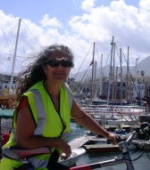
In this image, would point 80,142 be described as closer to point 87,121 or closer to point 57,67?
point 87,121

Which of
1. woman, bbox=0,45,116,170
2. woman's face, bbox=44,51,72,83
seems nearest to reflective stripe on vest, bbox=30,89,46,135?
woman, bbox=0,45,116,170

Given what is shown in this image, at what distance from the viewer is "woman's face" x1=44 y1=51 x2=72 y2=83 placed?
3.11 metres

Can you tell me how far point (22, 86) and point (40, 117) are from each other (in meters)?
0.42

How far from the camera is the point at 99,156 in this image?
74.1ft

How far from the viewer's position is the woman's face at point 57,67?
3.11 metres

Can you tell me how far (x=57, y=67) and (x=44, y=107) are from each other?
33 cm

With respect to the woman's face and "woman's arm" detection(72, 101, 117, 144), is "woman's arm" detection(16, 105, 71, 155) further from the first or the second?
"woman's arm" detection(72, 101, 117, 144)

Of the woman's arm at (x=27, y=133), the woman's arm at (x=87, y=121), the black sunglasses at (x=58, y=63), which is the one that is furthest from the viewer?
the woman's arm at (x=87, y=121)

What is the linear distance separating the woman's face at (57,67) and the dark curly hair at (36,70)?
0.14 feet

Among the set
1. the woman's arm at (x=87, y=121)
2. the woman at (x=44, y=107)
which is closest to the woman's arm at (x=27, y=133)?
the woman at (x=44, y=107)

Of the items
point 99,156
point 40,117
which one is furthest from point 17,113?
point 99,156

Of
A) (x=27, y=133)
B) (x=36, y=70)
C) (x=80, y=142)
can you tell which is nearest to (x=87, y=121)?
(x=36, y=70)

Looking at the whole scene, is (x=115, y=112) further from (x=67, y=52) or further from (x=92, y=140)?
(x=67, y=52)

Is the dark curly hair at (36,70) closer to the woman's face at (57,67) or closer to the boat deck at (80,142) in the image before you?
the woman's face at (57,67)
